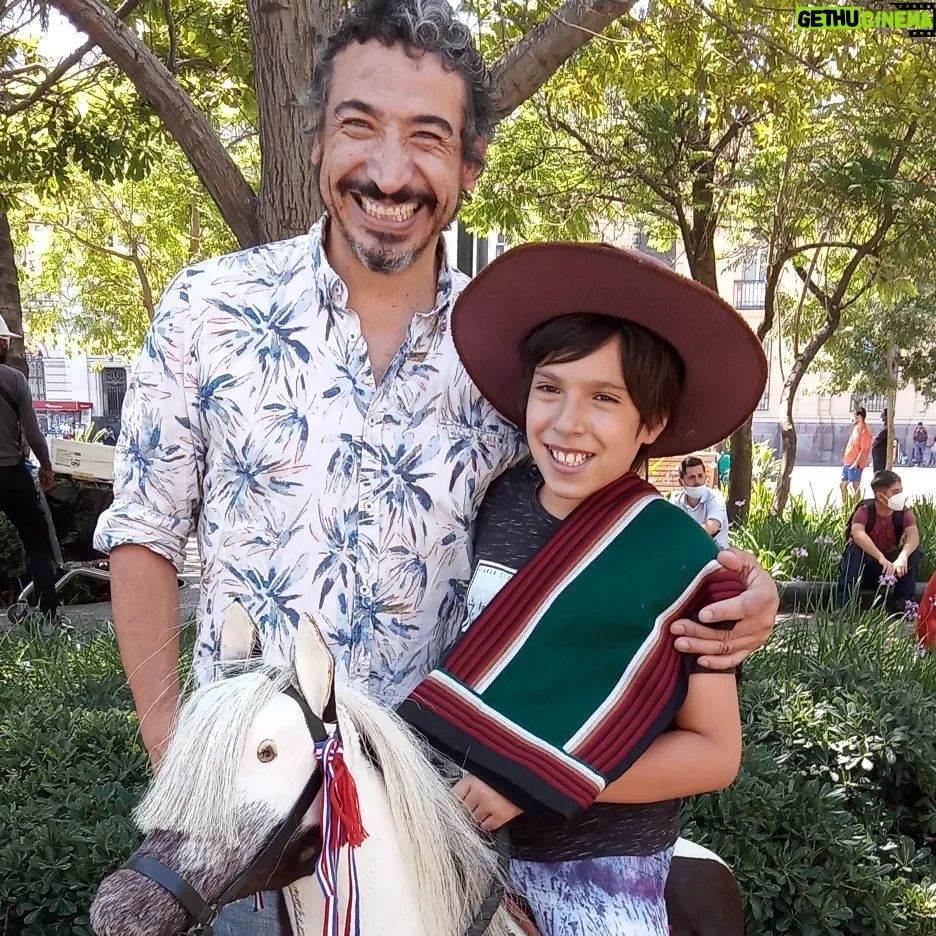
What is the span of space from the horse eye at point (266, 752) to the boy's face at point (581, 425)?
733mm

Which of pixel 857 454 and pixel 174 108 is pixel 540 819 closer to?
pixel 174 108

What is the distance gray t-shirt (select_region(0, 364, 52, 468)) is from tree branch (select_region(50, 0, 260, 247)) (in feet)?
12.4

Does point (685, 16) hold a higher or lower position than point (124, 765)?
higher

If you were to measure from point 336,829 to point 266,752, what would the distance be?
14 centimetres

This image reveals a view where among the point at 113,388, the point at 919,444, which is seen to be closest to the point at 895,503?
the point at 919,444

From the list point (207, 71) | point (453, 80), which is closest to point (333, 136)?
point (453, 80)

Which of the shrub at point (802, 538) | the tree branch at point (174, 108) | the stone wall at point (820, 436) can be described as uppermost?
the tree branch at point (174, 108)

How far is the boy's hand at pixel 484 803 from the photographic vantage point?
1.50 m

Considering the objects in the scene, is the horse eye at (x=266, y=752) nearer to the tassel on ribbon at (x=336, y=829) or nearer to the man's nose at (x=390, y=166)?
the tassel on ribbon at (x=336, y=829)

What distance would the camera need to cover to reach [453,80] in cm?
178

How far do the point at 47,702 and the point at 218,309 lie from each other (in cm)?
274

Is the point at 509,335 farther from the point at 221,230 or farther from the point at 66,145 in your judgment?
the point at 221,230

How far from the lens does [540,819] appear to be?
5.45 ft

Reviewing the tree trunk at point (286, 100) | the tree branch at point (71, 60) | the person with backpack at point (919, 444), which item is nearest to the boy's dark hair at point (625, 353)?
the tree trunk at point (286, 100)
